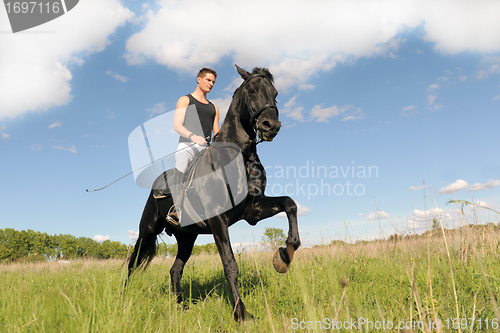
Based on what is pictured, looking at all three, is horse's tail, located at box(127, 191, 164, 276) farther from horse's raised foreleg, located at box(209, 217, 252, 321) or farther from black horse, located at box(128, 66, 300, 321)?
horse's raised foreleg, located at box(209, 217, 252, 321)

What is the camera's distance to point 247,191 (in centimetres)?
446

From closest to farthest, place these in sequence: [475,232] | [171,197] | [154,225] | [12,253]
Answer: [171,197], [154,225], [475,232], [12,253]

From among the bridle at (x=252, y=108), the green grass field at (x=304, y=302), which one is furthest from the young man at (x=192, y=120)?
the green grass field at (x=304, y=302)

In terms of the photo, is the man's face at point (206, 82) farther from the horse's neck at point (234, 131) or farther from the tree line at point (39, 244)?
the tree line at point (39, 244)

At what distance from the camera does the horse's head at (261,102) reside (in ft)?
13.5

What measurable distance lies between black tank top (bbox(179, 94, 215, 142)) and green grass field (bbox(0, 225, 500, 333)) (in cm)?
238

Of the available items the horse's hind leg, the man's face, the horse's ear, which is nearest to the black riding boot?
the horse's hind leg

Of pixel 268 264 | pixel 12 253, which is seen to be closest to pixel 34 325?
pixel 268 264

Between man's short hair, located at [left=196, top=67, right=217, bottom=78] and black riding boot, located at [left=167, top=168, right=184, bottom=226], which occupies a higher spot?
man's short hair, located at [left=196, top=67, right=217, bottom=78]

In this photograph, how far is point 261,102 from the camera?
4.38 m

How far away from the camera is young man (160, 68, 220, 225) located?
524 centimetres

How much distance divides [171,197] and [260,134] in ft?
7.51

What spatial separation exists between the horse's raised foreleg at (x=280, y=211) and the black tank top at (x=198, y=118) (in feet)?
5.56

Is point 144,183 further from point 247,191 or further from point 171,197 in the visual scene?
point 247,191
